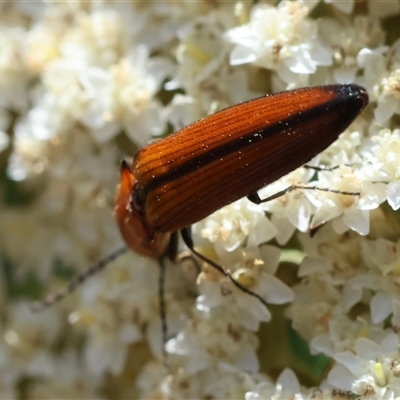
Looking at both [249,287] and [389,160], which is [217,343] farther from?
[389,160]

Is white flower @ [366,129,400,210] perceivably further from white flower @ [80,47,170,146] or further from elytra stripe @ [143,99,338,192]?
white flower @ [80,47,170,146]

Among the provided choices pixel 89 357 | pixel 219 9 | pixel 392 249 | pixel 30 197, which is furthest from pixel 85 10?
pixel 392 249

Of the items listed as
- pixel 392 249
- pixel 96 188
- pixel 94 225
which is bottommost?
pixel 94 225

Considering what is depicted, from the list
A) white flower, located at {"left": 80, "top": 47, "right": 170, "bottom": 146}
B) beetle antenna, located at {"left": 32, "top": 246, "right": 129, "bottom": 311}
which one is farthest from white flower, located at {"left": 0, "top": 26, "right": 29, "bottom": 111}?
beetle antenna, located at {"left": 32, "top": 246, "right": 129, "bottom": 311}

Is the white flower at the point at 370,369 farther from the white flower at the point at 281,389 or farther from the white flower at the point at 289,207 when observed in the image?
the white flower at the point at 289,207

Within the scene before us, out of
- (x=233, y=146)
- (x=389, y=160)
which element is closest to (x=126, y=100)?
(x=233, y=146)

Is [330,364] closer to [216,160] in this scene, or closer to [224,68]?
[216,160]
